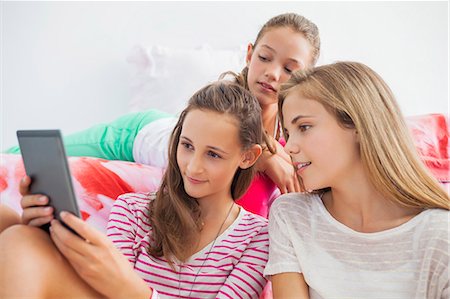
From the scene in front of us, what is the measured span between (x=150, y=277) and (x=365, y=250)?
387mm

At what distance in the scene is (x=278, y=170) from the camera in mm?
1238

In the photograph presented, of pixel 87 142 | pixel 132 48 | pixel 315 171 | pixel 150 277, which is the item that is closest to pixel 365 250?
pixel 315 171

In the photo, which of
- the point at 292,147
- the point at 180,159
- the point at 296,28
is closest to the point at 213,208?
the point at 180,159

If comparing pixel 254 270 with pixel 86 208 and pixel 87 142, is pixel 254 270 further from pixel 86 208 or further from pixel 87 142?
pixel 87 142

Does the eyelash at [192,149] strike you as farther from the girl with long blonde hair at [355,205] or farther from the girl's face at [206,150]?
the girl with long blonde hair at [355,205]

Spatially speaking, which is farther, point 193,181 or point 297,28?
point 297,28

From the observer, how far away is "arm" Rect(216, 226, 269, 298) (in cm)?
95

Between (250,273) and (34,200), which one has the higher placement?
(34,200)

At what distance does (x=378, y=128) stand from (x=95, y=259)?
1.73 ft

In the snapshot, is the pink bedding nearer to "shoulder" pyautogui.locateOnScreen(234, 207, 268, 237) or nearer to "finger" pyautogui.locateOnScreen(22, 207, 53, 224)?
"shoulder" pyautogui.locateOnScreen(234, 207, 268, 237)

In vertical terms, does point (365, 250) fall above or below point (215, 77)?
below

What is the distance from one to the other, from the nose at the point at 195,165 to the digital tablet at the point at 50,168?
1.03 ft

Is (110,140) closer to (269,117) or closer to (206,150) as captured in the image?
(269,117)

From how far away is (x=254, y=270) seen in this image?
988 millimetres
